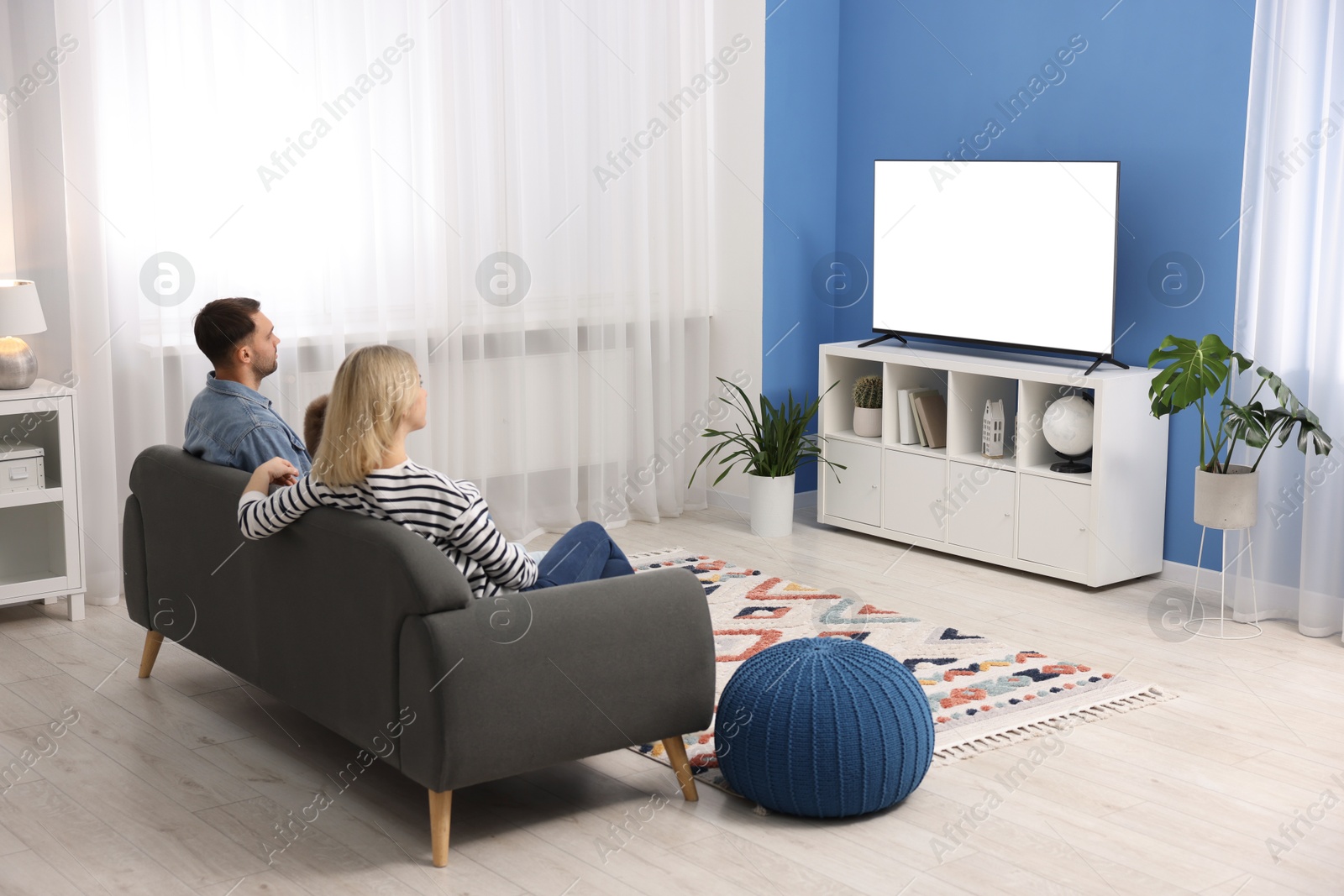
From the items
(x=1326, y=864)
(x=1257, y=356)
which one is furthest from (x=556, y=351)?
(x=1326, y=864)

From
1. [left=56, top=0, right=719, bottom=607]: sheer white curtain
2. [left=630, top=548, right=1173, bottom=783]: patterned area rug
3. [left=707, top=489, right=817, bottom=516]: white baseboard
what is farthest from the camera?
[left=707, top=489, right=817, bottom=516]: white baseboard

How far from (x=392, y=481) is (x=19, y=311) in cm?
202

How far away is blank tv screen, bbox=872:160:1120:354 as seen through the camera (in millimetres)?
4754

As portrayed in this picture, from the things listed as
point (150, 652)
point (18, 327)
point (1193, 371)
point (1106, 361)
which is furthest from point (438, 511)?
point (1106, 361)

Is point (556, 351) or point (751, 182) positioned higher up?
point (751, 182)

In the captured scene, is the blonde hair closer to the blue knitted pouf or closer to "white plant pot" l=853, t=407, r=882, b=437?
the blue knitted pouf

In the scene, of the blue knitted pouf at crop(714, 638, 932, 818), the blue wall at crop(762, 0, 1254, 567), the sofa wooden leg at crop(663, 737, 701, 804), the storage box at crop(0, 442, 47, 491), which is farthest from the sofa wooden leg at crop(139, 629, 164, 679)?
the blue wall at crop(762, 0, 1254, 567)

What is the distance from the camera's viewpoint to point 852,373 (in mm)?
5703

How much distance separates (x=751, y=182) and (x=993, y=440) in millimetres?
1594

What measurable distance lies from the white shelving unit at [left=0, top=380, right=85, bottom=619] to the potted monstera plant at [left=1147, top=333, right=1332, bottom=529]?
341 centimetres

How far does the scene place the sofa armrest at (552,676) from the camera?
2.65m

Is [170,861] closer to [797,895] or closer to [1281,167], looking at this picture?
[797,895]

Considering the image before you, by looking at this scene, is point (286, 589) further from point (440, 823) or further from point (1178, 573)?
point (1178, 573)

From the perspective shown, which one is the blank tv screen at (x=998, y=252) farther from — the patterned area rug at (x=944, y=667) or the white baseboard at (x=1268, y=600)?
the patterned area rug at (x=944, y=667)
